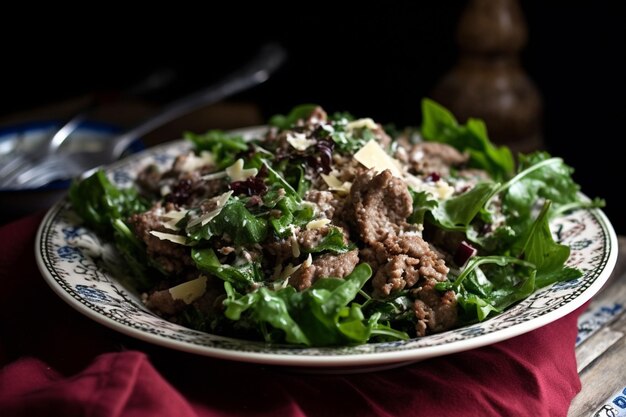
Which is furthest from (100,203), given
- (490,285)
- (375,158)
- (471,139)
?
(471,139)

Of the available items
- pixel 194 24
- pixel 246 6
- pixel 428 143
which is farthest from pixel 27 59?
pixel 428 143

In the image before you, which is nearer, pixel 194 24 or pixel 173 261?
pixel 173 261

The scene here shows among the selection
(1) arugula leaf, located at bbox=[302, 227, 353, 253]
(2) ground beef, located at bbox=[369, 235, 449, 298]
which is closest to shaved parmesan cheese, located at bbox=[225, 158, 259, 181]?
(1) arugula leaf, located at bbox=[302, 227, 353, 253]

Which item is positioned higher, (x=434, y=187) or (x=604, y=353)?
(x=434, y=187)

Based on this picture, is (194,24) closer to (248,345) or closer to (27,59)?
(27,59)

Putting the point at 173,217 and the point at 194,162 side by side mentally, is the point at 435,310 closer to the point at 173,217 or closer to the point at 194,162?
the point at 173,217

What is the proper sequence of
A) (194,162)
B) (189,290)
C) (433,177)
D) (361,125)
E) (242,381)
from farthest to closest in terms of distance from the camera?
1. (194,162)
2. (361,125)
3. (433,177)
4. (189,290)
5. (242,381)
